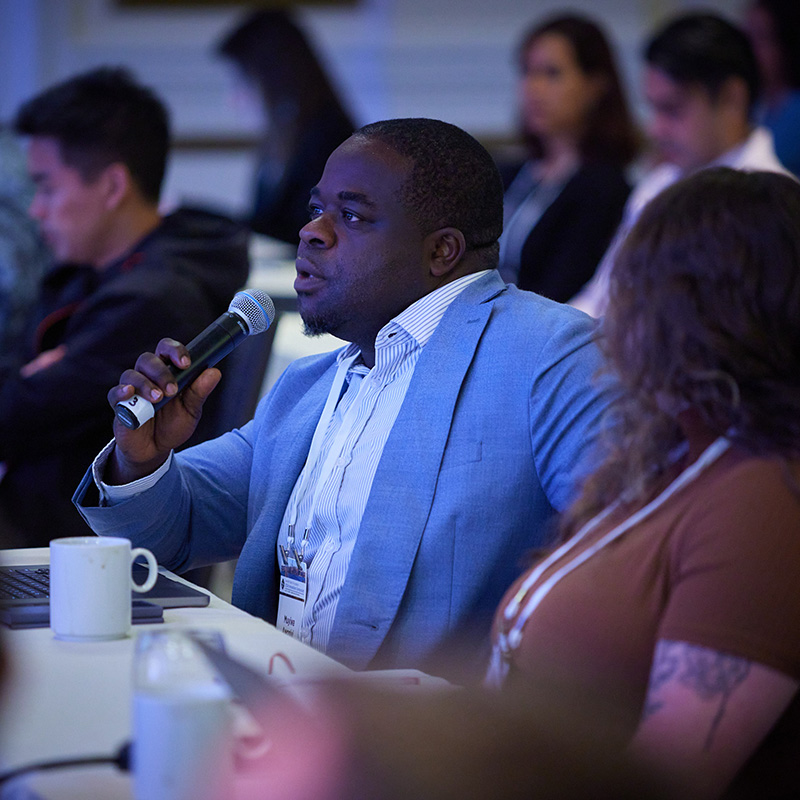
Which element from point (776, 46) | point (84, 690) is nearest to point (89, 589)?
point (84, 690)

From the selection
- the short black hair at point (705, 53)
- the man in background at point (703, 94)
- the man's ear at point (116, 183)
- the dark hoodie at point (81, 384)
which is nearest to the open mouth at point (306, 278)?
the dark hoodie at point (81, 384)

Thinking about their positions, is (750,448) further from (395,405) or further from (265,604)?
(265,604)

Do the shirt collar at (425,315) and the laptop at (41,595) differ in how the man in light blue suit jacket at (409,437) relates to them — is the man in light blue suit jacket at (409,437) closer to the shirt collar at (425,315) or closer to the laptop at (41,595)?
the shirt collar at (425,315)

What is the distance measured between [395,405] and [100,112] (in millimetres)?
1490

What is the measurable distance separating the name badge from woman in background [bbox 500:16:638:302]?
4.79 ft

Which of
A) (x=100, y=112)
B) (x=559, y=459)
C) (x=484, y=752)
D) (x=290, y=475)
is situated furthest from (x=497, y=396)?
(x=100, y=112)

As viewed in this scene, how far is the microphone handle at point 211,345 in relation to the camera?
4.86ft

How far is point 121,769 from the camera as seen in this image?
31.3 inches

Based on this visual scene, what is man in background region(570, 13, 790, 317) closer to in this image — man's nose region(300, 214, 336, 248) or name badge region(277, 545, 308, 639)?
man's nose region(300, 214, 336, 248)

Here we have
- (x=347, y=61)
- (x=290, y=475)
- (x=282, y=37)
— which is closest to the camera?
(x=290, y=475)

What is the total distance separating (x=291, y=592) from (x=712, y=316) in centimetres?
75

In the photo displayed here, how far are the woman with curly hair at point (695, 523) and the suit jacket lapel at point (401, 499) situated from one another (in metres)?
0.26

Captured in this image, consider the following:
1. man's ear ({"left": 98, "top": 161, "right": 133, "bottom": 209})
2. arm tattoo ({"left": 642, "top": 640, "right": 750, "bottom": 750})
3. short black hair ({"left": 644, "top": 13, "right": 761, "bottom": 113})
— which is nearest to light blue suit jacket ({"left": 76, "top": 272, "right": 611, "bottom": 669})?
arm tattoo ({"left": 642, "top": 640, "right": 750, "bottom": 750})

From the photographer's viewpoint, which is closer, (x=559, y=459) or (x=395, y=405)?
(x=559, y=459)
